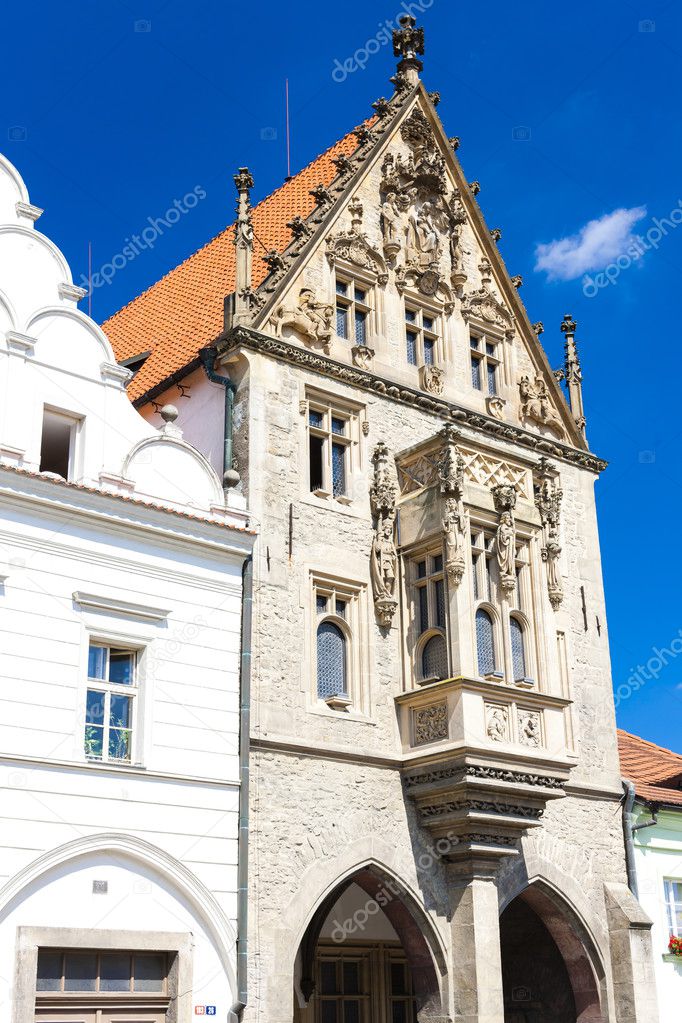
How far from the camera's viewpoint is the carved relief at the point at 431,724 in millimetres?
19344

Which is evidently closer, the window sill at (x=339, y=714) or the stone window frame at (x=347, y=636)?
the window sill at (x=339, y=714)

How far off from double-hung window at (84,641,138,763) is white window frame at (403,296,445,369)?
850 cm

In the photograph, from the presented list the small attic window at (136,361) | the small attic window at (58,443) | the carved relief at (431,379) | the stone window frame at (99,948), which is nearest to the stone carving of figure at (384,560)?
the carved relief at (431,379)

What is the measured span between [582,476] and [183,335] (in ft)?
26.2

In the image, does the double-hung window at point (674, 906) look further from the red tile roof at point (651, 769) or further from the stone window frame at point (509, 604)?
the stone window frame at point (509, 604)

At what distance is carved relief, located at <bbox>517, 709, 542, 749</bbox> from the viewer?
19812mm

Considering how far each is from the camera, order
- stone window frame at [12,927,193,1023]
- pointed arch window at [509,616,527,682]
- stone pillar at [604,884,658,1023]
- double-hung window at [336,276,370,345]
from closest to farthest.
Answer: stone window frame at [12,927,193,1023] < pointed arch window at [509,616,527,682] < stone pillar at [604,884,658,1023] < double-hung window at [336,276,370,345]

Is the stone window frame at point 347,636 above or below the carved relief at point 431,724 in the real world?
above

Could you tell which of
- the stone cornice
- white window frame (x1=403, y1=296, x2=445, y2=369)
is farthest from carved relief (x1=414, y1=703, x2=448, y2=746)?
white window frame (x1=403, y1=296, x2=445, y2=369)

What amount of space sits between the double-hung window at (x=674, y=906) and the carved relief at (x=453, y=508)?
7.92m

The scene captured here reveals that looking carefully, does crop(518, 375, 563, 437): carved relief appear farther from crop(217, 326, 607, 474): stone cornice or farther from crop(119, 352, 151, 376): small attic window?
crop(119, 352, 151, 376): small attic window

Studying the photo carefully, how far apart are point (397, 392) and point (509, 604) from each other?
4.09 m

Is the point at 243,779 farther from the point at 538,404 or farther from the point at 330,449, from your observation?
the point at 538,404

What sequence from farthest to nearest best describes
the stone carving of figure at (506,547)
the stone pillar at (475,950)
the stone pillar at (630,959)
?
the stone pillar at (630,959), the stone carving of figure at (506,547), the stone pillar at (475,950)
